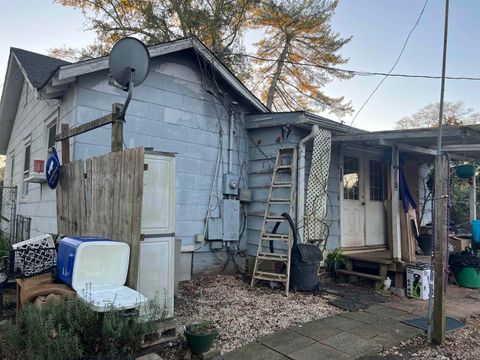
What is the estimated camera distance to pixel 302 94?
1451 cm

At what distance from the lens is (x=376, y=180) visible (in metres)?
7.64

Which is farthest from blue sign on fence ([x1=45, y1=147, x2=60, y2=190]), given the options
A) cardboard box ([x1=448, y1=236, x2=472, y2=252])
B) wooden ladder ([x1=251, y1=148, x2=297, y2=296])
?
cardboard box ([x1=448, y1=236, x2=472, y2=252])

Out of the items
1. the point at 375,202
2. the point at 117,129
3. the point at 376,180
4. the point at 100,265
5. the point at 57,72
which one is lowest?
the point at 100,265

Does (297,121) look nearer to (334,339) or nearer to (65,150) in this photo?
(334,339)

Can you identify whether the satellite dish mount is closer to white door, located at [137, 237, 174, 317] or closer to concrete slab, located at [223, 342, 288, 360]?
white door, located at [137, 237, 174, 317]

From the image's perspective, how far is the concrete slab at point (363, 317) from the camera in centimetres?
407

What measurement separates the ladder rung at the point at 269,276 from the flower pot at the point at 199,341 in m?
2.50

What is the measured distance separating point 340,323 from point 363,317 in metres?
0.44

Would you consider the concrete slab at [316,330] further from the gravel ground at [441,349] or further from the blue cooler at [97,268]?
the blue cooler at [97,268]

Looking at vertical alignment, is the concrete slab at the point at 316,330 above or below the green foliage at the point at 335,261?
below

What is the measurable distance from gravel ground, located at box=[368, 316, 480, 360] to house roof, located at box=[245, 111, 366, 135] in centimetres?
346

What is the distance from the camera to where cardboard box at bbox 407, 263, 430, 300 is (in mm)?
5207

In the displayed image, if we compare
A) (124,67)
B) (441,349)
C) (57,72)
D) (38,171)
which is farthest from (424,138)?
(38,171)

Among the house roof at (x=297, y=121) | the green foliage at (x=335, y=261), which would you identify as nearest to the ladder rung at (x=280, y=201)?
the house roof at (x=297, y=121)
